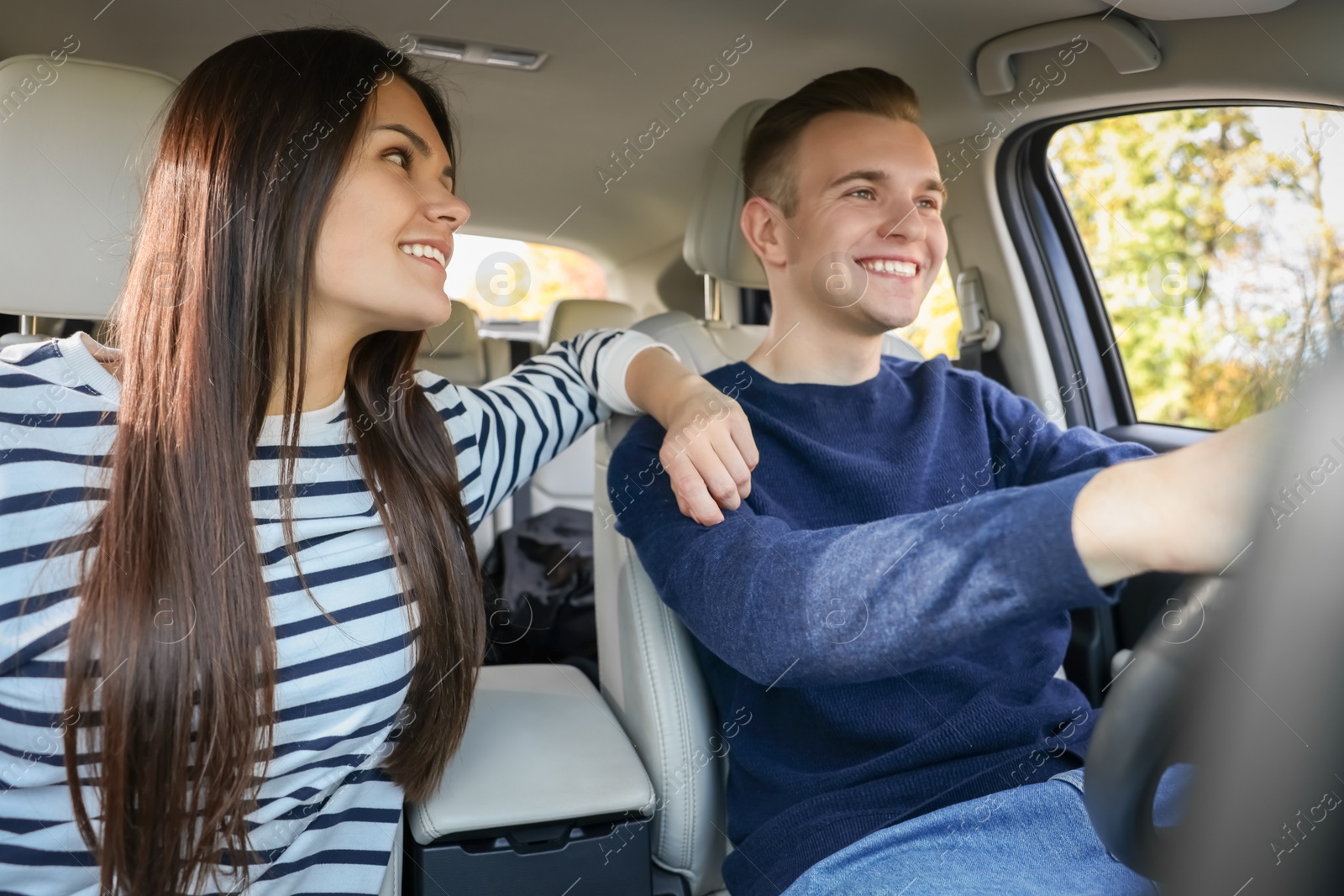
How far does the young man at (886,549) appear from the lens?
66 cm

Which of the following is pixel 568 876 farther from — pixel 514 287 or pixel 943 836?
pixel 514 287

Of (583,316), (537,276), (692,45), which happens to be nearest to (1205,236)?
(692,45)

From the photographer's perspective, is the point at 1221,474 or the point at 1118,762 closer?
the point at 1221,474

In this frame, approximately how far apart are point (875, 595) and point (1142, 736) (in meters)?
0.20

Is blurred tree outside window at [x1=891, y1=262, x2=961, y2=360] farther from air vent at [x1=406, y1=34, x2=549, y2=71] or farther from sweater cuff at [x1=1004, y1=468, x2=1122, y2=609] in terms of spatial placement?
sweater cuff at [x1=1004, y1=468, x2=1122, y2=609]

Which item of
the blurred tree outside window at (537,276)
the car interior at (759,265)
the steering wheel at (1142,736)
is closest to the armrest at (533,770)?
the car interior at (759,265)

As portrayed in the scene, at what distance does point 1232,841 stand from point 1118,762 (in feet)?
0.62

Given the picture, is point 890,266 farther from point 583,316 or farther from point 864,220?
point 583,316

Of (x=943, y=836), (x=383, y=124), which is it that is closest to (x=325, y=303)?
(x=383, y=124)

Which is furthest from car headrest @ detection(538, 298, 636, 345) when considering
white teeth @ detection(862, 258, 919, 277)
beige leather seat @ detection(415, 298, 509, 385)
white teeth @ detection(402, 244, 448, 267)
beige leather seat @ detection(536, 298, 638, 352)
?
white teeth @ detection(402, 244, 448, 267)

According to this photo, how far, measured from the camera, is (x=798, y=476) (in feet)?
4.47

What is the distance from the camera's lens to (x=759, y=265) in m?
1.81

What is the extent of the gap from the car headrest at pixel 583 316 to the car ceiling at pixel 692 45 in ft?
2.69

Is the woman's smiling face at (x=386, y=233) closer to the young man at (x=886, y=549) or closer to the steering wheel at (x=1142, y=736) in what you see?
the young man at (x=886, y=549)
